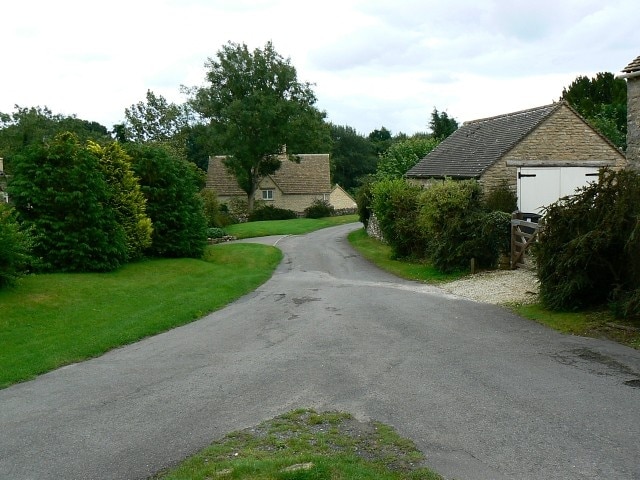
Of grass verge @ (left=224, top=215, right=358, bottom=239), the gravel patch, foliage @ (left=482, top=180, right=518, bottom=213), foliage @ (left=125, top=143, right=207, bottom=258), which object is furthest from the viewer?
grass verge @ (left=224, top=215, right=358, bottom=239)

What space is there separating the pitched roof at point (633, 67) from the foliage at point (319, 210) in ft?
169

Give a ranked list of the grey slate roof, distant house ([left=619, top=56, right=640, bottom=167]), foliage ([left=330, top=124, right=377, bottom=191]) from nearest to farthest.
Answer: distant house ([left=619, top=56, right=640, bottom=167]) → the grey slate roof → foliage ([left=330, top=124, right=377, bottom=191])

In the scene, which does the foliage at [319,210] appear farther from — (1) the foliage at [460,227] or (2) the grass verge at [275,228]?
(1) the foliage at [460,227]

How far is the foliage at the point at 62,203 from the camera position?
854 inches

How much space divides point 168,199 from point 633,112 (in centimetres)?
1886

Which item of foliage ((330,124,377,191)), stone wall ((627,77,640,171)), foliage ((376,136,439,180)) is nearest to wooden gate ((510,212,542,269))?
stone wall ((627,77,640,171))

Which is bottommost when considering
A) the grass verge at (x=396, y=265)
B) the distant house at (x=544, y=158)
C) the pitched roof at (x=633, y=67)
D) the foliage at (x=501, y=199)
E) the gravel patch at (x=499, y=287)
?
the grass verge at (x=396, y=265)

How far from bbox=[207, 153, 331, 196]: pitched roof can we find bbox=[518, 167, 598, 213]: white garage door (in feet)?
143

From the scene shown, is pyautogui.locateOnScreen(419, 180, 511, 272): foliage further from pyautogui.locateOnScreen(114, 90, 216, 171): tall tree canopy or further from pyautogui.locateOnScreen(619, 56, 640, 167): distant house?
pyautogui.locateOnScreen(114, 90, 216, 171): tall tree canopy

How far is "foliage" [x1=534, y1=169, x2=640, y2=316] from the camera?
44.8 ft

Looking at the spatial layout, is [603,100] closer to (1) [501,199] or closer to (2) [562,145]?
(2) [562,145]

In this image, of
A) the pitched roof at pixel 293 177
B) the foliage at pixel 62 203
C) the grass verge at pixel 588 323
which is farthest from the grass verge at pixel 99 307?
the pitched roof at pixel 293 177

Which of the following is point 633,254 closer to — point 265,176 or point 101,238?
point 101,238

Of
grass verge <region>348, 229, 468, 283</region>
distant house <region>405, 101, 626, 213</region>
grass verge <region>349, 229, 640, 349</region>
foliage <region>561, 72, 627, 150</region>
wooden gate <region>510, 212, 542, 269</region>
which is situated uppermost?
foliage <region>561, 72, 627, 150</region>
